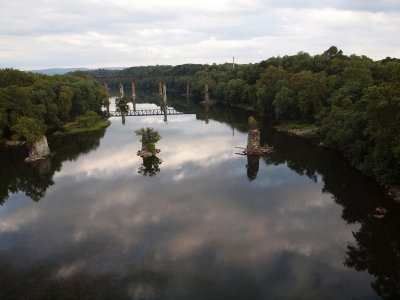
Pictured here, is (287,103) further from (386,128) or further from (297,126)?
(386,128)

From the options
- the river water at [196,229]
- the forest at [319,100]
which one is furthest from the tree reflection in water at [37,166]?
the forest at [319,100]

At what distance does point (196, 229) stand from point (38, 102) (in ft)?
181

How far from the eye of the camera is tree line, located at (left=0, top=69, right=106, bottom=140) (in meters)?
59.2

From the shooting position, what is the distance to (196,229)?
96.2 ft

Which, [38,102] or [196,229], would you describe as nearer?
[196,229]

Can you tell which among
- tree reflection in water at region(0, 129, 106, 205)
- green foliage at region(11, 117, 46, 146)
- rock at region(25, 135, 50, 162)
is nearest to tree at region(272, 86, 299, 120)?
tree reflection in water at region(0, 129, 106, 205)

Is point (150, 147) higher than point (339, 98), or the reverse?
point (339, 98)

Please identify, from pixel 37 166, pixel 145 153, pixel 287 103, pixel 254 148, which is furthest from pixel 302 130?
pixel 37 166

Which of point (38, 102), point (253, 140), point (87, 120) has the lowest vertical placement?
point (253, 140)

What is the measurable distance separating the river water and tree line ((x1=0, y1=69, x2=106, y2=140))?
11.0 meters

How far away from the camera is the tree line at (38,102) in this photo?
59.2 m

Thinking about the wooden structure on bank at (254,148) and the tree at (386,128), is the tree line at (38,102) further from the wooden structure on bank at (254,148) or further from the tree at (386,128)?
the tree at (386,128)

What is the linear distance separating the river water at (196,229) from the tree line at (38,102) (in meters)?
11.0

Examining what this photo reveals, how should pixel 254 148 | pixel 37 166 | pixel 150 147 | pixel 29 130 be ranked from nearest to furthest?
pixel 37 166
pixel 29 130
pixel 150 147
pixel 254 148
